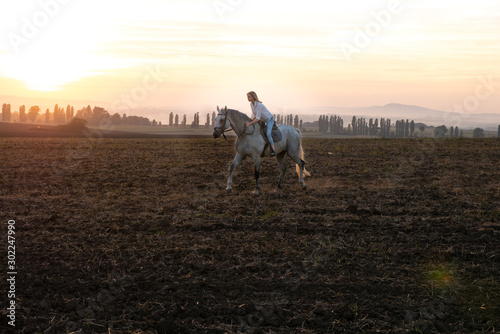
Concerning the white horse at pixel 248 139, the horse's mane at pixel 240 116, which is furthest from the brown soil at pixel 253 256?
the horse's mane at pixel 240 116

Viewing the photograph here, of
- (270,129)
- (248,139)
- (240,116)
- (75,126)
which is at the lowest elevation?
(75,126)

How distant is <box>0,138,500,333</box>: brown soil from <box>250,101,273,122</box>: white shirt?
2.11m

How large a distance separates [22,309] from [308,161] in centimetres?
1695

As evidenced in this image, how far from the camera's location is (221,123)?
1304 centimetres

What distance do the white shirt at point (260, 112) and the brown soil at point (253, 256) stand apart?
211cm

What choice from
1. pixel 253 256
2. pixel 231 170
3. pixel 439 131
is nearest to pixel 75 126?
pixel 231 170

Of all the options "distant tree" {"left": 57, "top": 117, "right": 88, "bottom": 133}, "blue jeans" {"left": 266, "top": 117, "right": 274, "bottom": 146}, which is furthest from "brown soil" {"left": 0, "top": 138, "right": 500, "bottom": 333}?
"distant tree" {"left": 57, "top": 117, "right": 88, "bottom": 133}

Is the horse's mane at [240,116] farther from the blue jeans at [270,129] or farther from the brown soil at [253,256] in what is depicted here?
the brown soil at [253,256]

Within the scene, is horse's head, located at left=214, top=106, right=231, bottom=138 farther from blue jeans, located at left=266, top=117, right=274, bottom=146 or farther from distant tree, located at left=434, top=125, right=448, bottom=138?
distant tree, located at left=434, top=125, right=448, bottom=138

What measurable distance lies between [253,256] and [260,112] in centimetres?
605

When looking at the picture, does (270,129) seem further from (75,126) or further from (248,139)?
(75,126)

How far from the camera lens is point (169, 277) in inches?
285

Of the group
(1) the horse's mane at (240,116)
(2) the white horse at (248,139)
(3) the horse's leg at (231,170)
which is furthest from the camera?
(3) the horse's leg at (231,170)

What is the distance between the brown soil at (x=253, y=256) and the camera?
6.06 metres
